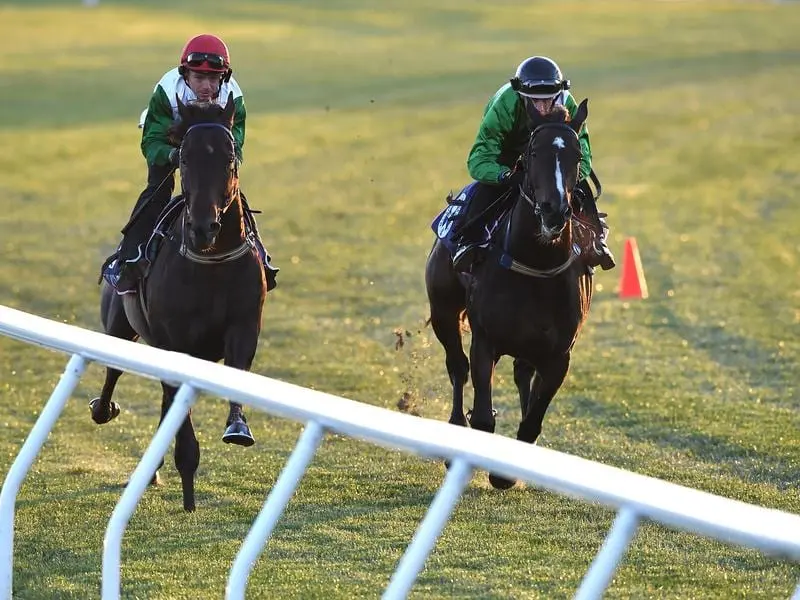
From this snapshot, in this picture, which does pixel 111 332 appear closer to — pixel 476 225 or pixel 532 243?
pixel 476 225

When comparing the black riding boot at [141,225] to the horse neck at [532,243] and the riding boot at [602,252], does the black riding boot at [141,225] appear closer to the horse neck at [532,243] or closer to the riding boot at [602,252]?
the horse neck at [532,243]

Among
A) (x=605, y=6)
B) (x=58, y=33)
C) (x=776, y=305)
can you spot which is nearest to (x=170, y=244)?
(x=776, y=305)

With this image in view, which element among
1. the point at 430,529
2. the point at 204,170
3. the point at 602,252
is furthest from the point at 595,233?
the point at 430,529

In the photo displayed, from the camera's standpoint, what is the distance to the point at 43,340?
4.90 meters

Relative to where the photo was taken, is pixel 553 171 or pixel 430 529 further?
pixel 553 171

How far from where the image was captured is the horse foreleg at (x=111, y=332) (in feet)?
29.0

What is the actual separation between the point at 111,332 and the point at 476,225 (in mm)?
2240

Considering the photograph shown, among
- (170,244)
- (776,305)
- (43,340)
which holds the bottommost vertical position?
(776,305)

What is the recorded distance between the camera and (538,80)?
7.88 meters

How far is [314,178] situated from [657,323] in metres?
11.5

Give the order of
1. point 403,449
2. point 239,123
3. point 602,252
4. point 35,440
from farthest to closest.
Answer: point 602,252 → point 239,123 → point 35,440 → point 403,449

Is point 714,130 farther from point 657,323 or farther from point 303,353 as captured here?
point 303,353

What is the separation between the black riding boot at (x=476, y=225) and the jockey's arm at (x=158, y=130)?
1.58 m

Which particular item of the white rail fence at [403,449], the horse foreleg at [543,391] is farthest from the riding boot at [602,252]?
the white rail fence at [403,449]
